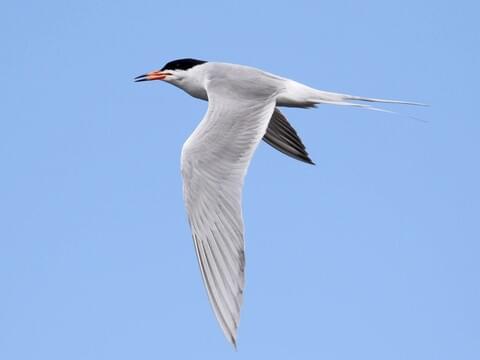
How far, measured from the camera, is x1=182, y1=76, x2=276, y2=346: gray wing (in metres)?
7.78

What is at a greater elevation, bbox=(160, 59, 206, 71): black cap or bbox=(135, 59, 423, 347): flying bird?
bbox=(160, 59, 206, 71): black cap

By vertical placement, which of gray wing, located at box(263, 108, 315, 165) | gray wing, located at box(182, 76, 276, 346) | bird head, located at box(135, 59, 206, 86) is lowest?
gray wing, located at box(182, 76, 276, 346)

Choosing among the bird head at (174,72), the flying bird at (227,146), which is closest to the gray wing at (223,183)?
the flying bird at (227,146)

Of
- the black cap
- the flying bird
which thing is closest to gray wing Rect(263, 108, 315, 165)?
the flying bird

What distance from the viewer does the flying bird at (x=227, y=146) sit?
7.84 metres

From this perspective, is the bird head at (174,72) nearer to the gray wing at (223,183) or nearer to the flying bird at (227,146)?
the flying bird at (227,146)

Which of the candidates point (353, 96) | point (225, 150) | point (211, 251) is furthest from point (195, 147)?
point (353, 96)

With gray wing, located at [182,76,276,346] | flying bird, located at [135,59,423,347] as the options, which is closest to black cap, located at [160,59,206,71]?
flying bird, located at [135,59,423,347]

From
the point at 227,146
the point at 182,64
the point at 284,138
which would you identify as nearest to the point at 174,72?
the point at 182,64

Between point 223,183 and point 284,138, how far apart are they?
1.93 m

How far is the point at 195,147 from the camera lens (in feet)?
28.0

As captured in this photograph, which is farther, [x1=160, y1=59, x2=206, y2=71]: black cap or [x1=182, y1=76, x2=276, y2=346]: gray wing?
[x1=160, y1=59, x2=206, y2=71]: black cap

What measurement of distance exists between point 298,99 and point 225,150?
111cm

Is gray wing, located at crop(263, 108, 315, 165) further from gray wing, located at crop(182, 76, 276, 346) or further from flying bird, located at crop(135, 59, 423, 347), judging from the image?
gray wing, located at crop(182, 76, 276, 346)
